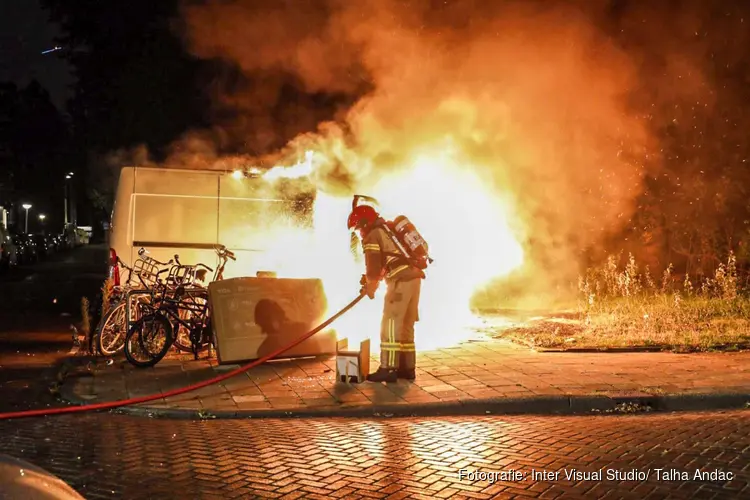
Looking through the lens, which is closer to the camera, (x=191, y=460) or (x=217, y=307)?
(x=191, y=460)

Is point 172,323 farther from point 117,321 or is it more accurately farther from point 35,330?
point 35,330

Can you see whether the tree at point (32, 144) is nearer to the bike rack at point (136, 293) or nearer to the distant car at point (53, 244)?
the distant car at point (53, 244)

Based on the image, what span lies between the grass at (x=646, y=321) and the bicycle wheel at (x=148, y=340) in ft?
15.3

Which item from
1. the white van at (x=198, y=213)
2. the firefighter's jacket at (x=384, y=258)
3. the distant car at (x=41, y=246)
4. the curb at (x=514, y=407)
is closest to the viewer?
the curb at (x=514, y=407)

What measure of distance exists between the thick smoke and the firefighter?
197 inches

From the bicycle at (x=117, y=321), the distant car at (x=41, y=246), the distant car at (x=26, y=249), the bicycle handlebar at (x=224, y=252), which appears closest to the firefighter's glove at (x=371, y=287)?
the bicycle handlebar at (x=224, y=252)

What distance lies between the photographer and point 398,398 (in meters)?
7.28

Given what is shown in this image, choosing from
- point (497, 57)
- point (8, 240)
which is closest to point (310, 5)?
point (497, 57)

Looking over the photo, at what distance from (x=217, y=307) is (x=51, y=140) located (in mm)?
66231

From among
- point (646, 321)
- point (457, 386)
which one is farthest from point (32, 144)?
point (457, 386)

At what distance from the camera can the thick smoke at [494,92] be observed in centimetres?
1339

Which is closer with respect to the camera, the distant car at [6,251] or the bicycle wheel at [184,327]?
the bicycle wheel at [184,327]

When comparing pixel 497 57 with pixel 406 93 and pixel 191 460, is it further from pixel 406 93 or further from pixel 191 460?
pixel 191 460

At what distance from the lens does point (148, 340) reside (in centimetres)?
909
